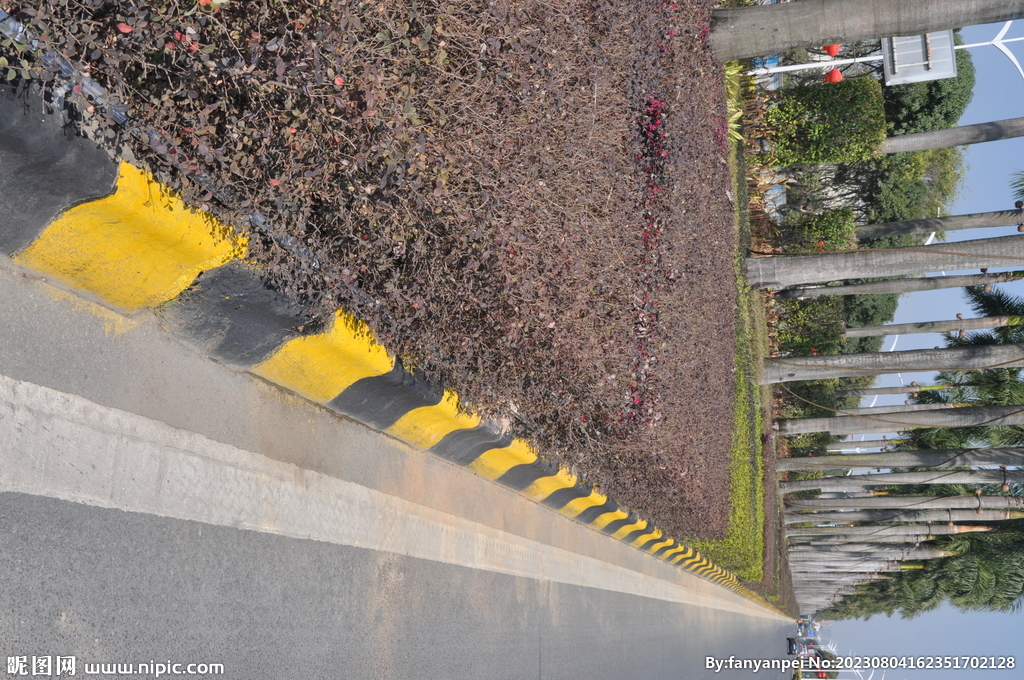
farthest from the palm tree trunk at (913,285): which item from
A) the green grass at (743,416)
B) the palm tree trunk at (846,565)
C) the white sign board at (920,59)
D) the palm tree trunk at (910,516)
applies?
the palm tree trunk at (846,565)

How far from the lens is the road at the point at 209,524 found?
271 centimetres

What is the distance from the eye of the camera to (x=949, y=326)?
19062 millimetres

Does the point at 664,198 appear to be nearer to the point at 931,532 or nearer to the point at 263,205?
the point at 263,205

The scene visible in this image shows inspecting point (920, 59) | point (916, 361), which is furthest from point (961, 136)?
point (916, 361)

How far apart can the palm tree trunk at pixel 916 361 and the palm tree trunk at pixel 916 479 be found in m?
5.90

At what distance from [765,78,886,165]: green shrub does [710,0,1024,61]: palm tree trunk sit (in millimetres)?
5048

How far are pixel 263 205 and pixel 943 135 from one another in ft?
51.9

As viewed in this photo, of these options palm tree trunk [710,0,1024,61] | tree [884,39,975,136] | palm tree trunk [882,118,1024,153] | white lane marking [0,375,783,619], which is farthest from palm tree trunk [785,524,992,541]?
white lane marking [0,375,783,619]

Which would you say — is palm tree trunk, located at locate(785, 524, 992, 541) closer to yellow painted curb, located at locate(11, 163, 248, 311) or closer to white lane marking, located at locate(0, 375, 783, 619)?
white lane marking, located at locate(0, 375, 783, 619)

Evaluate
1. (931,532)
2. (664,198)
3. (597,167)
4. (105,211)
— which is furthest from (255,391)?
(931,532)

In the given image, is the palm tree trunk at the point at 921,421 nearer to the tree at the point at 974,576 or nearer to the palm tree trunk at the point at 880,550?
the tree at the point at 974,576

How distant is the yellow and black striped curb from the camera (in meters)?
2.57

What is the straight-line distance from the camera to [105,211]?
109 inches

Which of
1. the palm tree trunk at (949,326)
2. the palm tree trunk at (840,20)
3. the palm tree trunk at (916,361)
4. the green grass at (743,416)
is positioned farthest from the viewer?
the palm tree trunk at (949,326)
